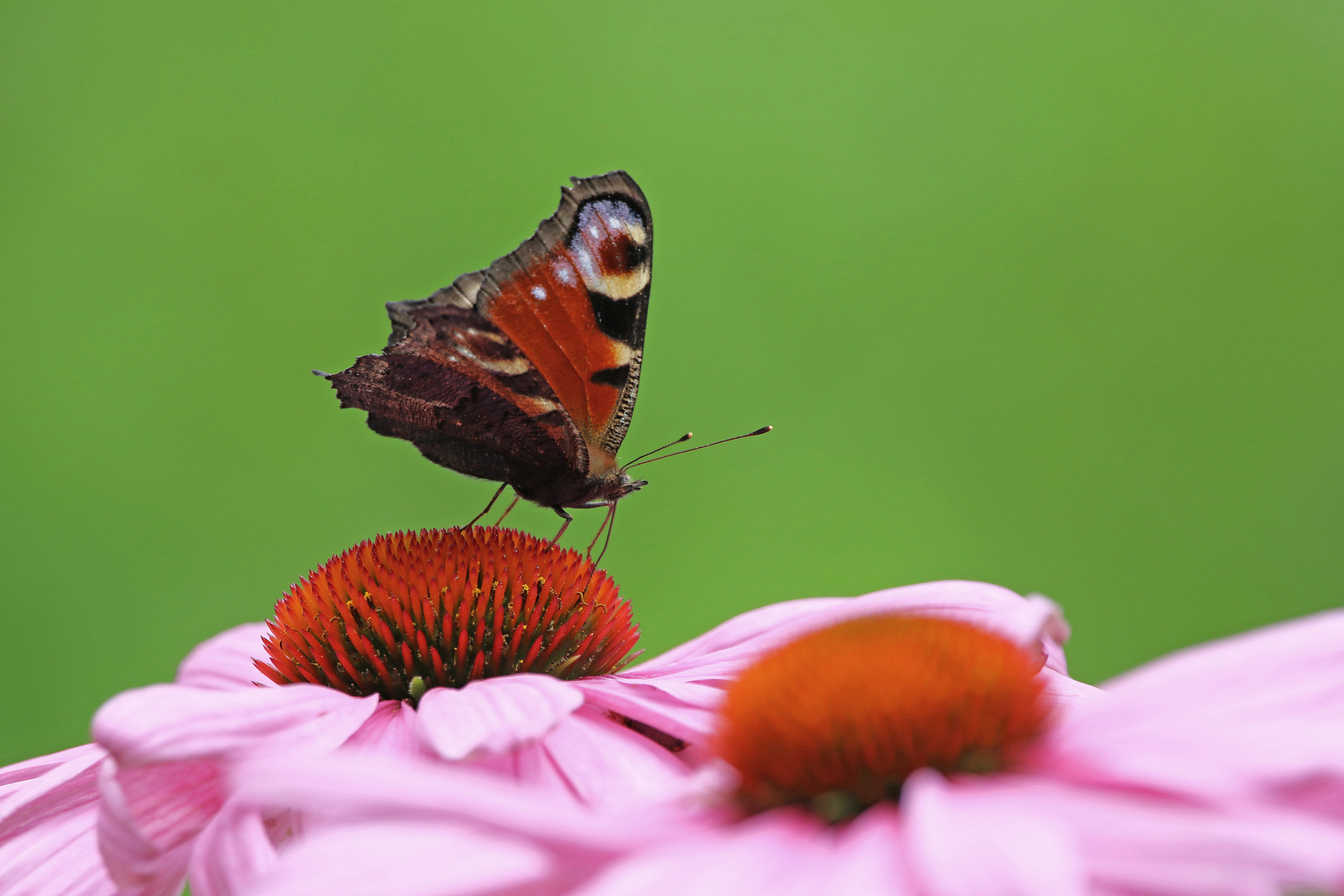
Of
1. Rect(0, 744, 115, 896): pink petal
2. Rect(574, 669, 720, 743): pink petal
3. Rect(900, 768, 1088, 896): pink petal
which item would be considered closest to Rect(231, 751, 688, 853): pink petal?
Rect(900, 768, 1088, 896): pink petal

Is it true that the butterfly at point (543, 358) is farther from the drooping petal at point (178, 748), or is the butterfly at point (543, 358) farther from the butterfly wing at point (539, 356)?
the drooping petal at point (178, 748)

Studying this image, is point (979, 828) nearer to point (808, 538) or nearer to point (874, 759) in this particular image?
point (874, 759)

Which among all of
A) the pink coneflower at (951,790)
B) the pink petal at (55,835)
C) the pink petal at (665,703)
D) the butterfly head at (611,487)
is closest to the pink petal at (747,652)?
the pink petal at (665,703)

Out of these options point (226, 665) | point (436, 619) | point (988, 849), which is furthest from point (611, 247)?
point (988, 849)

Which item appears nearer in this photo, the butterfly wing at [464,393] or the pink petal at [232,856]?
the pink petal at [232,856]

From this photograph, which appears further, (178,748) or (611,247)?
(611,247)

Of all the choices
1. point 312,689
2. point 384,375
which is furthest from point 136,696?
point 384,375

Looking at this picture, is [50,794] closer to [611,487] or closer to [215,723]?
[215,723]
